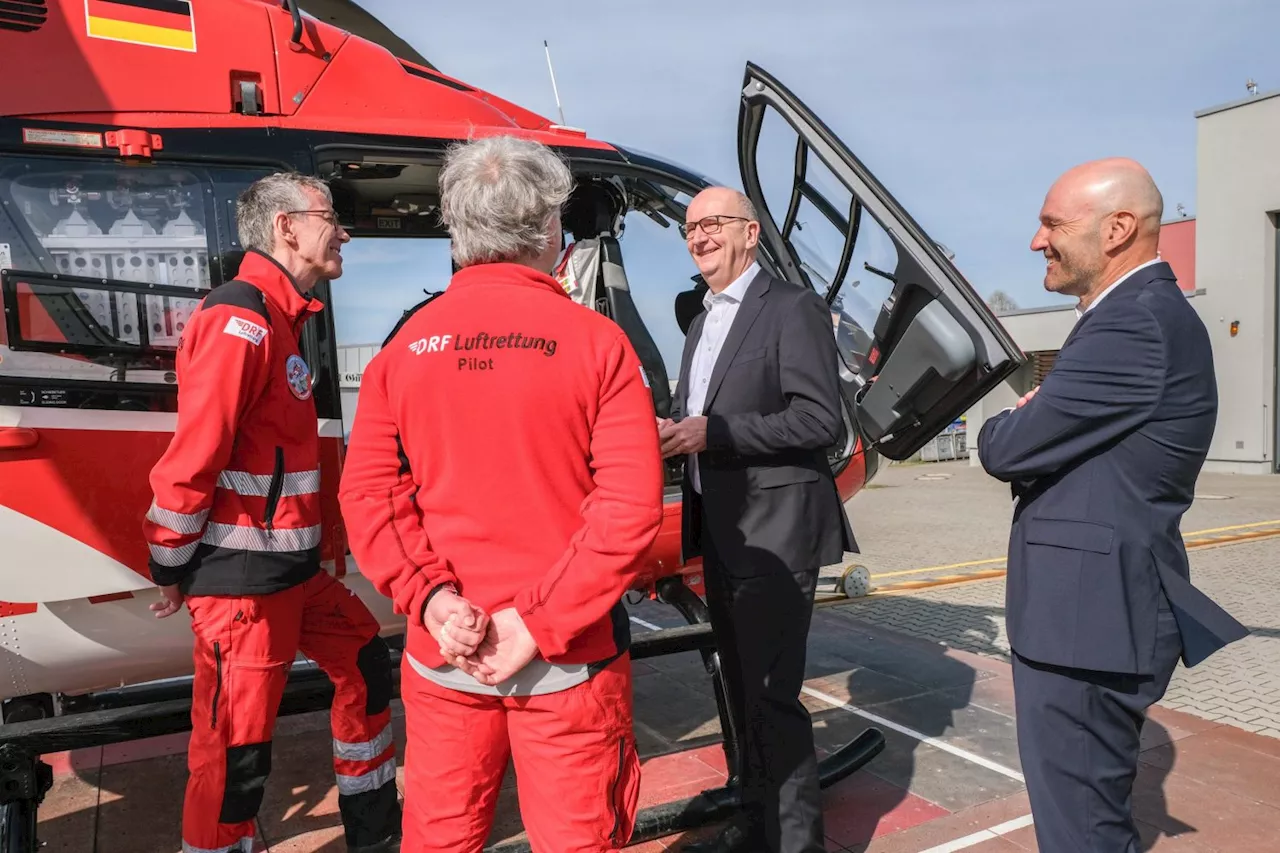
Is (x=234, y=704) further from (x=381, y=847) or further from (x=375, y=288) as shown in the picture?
(x=375, y=288)

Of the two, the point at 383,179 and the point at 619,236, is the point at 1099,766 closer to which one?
the point at 619,236

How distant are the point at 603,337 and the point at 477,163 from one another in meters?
0.41

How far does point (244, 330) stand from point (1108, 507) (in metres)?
2.03

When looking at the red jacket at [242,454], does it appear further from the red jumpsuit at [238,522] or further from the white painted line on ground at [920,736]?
the white painted line on ground at [920,736]

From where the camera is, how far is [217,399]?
2273 mm

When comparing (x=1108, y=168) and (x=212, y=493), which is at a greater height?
(x=1108, y=168)

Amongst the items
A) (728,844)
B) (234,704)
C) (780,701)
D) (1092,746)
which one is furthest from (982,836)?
(234,704)

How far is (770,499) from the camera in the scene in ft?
8.75

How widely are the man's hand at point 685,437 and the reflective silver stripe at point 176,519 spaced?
3.89 feet

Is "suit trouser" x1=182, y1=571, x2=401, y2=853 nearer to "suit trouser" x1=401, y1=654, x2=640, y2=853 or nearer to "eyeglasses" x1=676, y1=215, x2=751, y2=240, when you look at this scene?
"suit trouser" x1=401, y1=654, x2=640, y2=853

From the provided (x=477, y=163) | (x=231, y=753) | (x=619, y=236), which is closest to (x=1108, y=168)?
(x=477, y=163)

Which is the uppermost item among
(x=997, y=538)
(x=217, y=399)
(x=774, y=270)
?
(x=774, y=270)

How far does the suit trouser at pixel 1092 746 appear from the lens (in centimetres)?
202

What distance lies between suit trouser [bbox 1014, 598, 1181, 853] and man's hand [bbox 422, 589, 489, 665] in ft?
4.16
